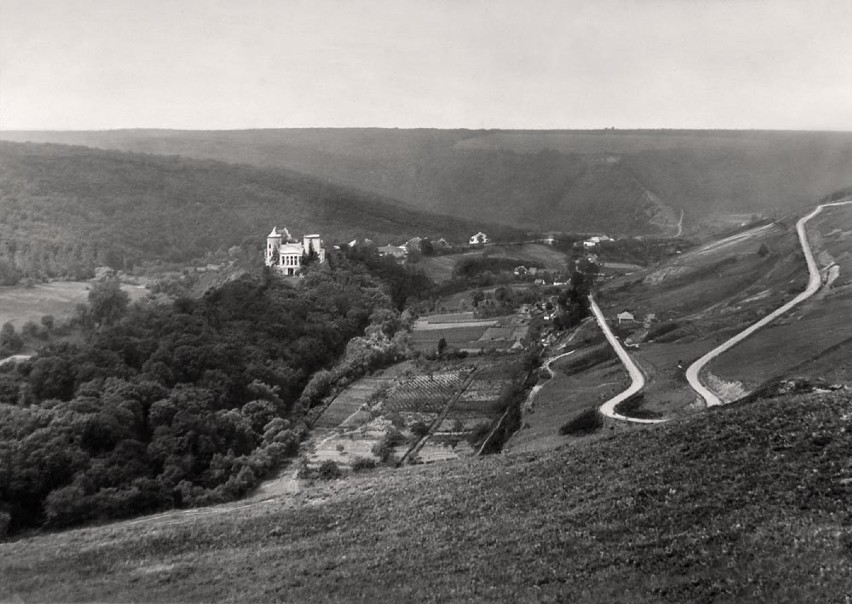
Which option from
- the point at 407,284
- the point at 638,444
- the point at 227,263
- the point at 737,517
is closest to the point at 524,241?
the point at 407,284

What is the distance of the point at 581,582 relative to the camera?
41.9 feet

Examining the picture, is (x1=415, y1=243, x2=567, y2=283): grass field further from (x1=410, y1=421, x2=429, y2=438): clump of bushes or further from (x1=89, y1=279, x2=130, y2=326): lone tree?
(x1=410, y1=421, x2=429, y2=438): clump of bushes

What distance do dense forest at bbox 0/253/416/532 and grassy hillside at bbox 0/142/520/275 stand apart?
13659mm

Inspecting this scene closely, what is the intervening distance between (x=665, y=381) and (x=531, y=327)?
2019 centimetres

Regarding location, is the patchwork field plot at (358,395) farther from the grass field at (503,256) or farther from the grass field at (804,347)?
the grass field at (503,256)

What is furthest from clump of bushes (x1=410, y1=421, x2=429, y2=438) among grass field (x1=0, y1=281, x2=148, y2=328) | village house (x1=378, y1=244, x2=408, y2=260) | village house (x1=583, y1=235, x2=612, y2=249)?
village house (x1=583, y1=235, x2=612, y2=249)

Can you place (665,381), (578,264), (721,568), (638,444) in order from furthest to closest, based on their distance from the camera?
(578,264)
(665,381)
(638,444)
(721,568)

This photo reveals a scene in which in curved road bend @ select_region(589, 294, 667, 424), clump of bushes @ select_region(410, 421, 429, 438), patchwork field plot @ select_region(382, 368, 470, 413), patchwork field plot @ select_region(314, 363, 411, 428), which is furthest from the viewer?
patchwork field plot @ select_region(314, 363, 411, 428)

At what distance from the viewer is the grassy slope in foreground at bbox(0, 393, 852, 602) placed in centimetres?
1242

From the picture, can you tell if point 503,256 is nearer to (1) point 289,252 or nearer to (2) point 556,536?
(1) point 289,252

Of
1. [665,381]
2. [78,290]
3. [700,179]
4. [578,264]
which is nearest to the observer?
[665,381]

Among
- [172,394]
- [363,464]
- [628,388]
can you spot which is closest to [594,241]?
[628,388]

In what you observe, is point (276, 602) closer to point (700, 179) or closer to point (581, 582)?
point (581, 582)

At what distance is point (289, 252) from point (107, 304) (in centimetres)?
1862
